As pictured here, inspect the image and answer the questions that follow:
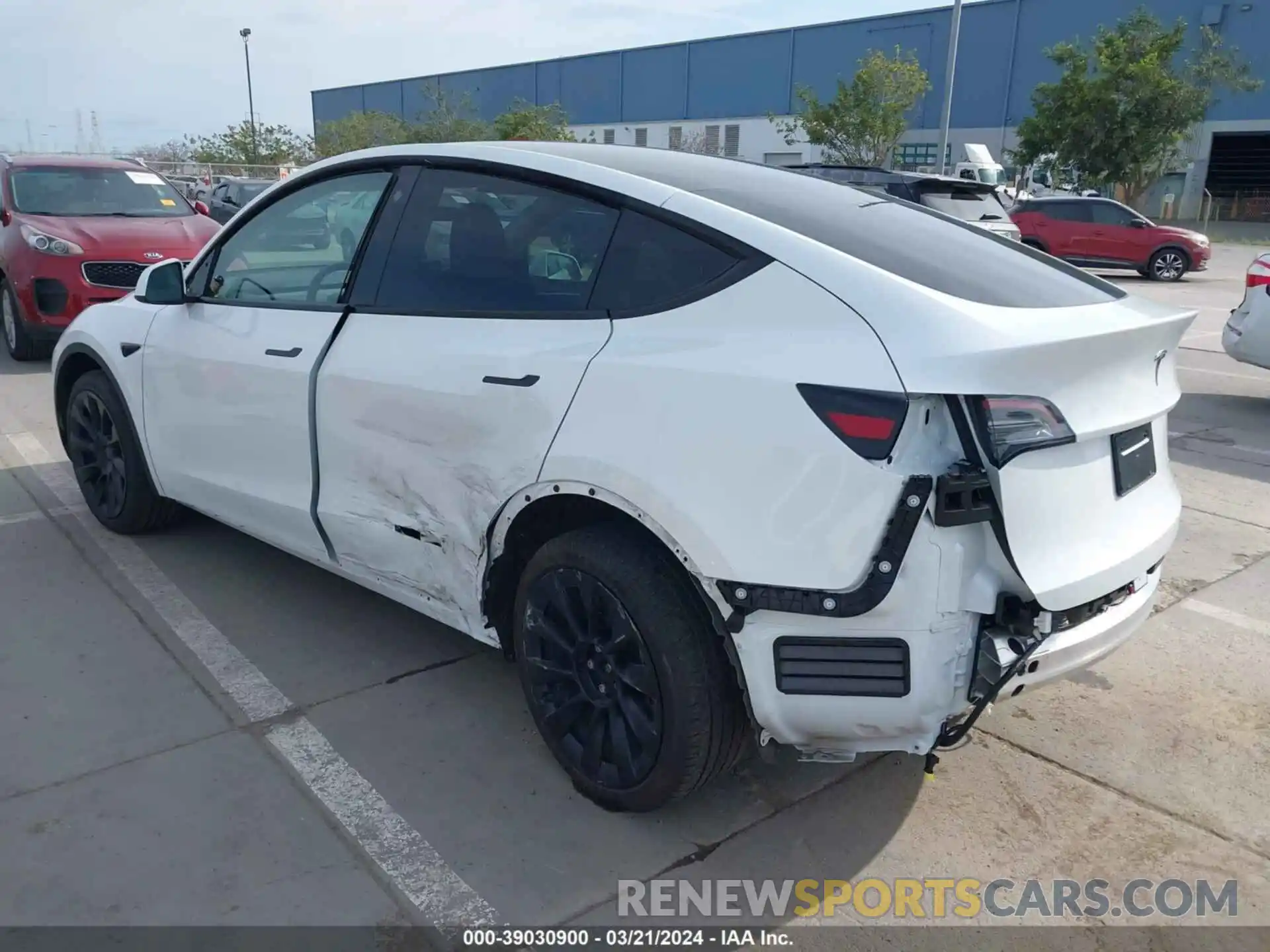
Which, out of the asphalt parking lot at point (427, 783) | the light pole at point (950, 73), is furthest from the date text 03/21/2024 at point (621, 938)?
the light pole at point (950, 73)

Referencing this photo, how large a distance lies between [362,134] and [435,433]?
47.8 meters

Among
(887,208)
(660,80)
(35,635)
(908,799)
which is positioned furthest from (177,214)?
(660,80)

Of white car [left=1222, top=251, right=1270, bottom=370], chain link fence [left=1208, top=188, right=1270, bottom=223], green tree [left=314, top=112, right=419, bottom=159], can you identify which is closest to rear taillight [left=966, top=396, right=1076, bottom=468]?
white car [left=1222, top=251, right=1270, bottom=370]

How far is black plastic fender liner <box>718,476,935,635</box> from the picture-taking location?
220 cm

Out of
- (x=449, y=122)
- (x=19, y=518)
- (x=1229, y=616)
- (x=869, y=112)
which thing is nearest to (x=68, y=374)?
(x=19, y=518)

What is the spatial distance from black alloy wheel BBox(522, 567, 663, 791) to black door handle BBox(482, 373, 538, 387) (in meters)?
0.50

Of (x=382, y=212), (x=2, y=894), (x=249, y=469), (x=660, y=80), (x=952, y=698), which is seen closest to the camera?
(x=952, y=698)

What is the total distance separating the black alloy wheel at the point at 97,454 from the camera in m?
4.74

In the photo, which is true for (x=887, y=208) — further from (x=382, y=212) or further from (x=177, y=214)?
(x=177, y=214)

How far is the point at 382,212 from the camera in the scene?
3.48 metres

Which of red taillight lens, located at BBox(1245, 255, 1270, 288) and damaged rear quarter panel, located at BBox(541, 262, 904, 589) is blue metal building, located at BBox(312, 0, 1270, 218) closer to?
red taillight lens, located at BBox(1245, 255, 1270, 288)

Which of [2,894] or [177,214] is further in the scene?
[177,214]

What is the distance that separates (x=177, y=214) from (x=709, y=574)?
9212 millimetres

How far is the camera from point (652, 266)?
2.71m
